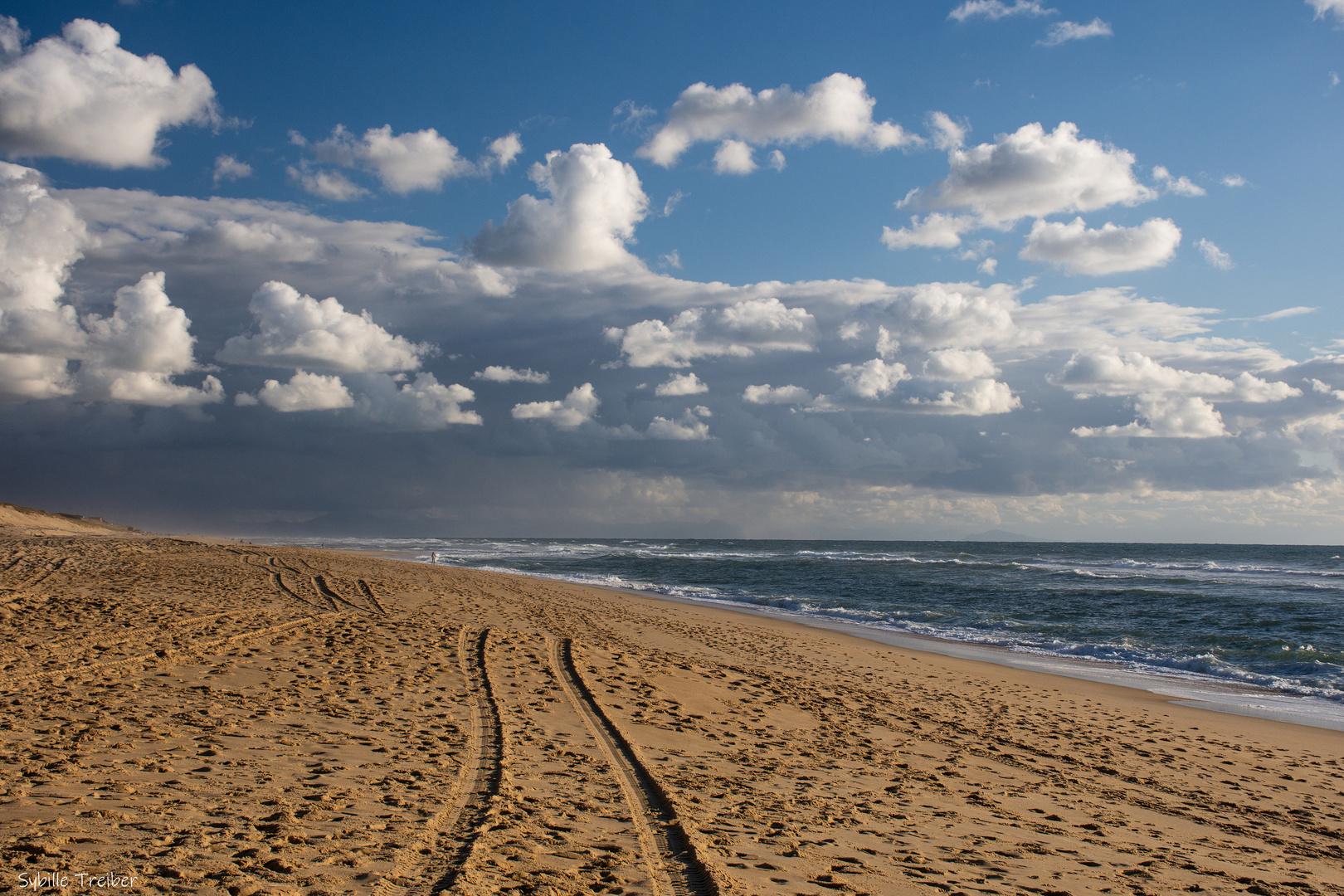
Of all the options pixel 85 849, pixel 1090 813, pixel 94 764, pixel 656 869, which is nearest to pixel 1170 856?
pixel 1090 813

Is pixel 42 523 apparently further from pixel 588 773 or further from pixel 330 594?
pixel 588 773

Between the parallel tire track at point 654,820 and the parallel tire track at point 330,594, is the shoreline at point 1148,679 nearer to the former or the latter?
the parallel tire track at point 654,820

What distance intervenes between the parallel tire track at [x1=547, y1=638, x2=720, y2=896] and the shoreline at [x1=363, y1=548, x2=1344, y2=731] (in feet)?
36.9

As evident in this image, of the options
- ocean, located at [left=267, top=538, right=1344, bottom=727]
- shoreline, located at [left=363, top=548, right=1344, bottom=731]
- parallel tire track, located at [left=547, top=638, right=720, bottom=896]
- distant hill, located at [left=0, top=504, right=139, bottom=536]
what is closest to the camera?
parallel tire track, located at [left=547, top=638, right=720, bottom=896]

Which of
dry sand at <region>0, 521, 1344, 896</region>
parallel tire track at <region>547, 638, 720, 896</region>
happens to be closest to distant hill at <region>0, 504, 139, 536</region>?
dry sand at <region>0, 521, 1344, 896</region>

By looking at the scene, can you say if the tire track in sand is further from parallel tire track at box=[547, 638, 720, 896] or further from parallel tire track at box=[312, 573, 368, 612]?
parallel tire track at box=[312, 573, 368, 612]

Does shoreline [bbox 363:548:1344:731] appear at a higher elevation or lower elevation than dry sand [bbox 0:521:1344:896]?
lower

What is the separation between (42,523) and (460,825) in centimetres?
8000

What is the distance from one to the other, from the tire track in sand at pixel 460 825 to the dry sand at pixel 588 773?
0.03 metres

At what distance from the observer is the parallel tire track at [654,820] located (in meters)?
4.71

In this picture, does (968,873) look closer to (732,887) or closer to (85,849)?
(732,887)

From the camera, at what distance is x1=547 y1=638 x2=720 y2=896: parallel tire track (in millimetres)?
4707

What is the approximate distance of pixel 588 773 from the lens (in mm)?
6754

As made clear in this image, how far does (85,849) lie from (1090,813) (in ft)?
26.6
